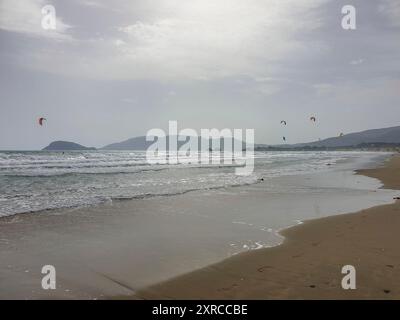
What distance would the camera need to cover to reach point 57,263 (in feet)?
19.7

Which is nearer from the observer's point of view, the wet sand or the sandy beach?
the wet sand

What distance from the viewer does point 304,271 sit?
18.3 feet

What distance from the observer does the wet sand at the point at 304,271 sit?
4.74 m

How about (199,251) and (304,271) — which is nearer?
(304,271)

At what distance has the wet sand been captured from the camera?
4742 millimetres

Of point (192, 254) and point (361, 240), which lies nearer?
point (192, 254)

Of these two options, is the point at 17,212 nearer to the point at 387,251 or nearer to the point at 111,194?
the point at 111,194

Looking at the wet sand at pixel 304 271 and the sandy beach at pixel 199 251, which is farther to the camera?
the sandy beach at pixel 199 251

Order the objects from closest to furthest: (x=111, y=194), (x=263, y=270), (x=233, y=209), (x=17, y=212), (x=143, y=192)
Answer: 1. (x=263, y=270)
2. (x=17, y=212)
3. (x=233, y=209)
4. (x=111, y=194)
5. (x=143, y=192)

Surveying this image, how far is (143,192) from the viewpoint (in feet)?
52.6

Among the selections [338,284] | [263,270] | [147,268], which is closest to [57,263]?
[147,268]
